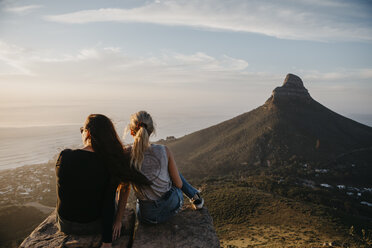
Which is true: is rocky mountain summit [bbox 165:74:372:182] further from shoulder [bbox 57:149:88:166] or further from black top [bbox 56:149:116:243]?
shoulder [bbox 57:149:88:166]

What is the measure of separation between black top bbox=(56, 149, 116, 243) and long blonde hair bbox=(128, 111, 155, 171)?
1.36 ft

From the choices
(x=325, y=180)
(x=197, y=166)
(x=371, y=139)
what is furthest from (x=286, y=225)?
(x=371, y=139)

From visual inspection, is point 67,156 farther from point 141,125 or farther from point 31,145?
point 31,145

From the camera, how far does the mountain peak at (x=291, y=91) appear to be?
77900 millimetres

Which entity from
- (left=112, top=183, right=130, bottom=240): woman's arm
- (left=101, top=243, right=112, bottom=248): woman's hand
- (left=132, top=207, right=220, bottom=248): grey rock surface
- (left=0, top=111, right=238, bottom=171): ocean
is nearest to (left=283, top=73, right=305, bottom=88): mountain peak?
(left=0, top=111, right=238, bottom=171): ocean

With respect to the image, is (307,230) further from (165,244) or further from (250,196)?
(165,244)

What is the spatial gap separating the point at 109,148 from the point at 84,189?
0.63 metres

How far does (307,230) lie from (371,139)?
64.5 m

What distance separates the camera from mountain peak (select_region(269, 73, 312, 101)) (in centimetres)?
7790

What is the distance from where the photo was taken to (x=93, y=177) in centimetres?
298

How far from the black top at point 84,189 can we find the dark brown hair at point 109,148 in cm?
10

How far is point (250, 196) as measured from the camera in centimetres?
2505

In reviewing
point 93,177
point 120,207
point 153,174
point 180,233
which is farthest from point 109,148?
point 180,233

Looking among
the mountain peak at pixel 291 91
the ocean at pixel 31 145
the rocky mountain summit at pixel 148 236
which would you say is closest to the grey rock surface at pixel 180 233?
the rocky mountain summit at pixel 148 236
